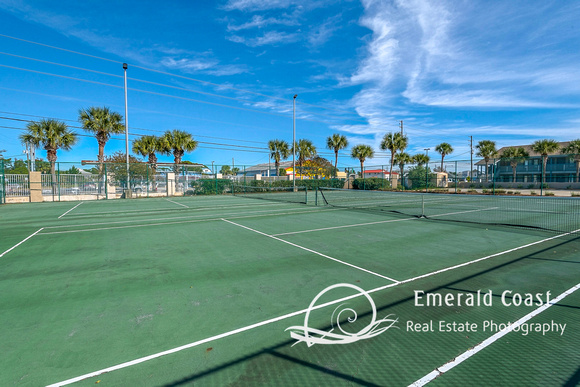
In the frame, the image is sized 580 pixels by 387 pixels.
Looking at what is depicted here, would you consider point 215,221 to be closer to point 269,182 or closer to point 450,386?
point 450,386

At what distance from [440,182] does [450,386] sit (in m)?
42.3

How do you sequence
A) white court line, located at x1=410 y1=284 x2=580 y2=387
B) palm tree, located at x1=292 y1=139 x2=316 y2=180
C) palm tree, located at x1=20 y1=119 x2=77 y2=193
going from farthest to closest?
palm tree, located at x1=292 y1=139 x2=316 y2=180, palm tree, located at x1=20 y1=119 x2=77 y2=193, white court line, located at x1=410 y1=284 x2=580 y2=387

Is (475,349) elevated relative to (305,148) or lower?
lower

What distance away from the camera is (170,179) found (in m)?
32.0

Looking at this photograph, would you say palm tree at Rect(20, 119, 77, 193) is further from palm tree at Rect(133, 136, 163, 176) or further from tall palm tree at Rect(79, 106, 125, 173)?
palm tree at Rect(133, 136, 163, 176)

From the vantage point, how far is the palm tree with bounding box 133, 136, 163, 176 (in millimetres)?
39000

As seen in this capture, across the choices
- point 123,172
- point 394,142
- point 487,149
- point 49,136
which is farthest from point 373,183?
point 49,136

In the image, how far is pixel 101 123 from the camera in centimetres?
3158

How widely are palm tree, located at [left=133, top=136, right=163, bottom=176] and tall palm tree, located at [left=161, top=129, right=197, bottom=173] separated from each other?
2157 millimetres

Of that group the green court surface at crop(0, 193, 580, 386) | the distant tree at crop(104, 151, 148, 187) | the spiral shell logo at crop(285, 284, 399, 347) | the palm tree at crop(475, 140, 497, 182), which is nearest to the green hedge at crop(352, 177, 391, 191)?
the palm tree at crop(475, 140, 497, 182)

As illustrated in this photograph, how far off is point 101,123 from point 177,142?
26.6ft

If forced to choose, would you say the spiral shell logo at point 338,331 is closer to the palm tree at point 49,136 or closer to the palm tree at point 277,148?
the palm tree at point 49,136

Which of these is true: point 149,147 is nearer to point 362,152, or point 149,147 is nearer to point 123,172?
point 123,172

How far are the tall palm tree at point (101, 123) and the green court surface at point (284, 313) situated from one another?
90.6 ft
